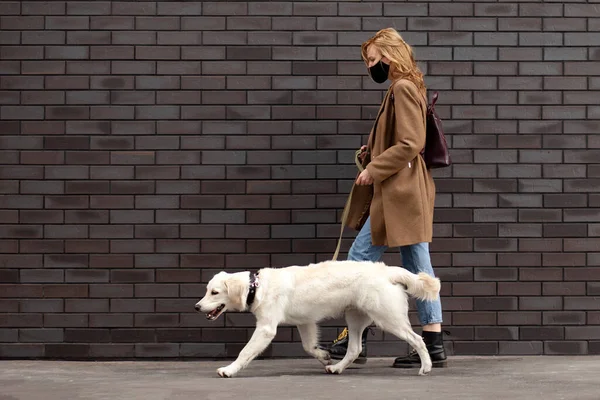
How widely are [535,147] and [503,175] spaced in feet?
1.00

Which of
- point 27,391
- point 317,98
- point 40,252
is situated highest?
point 317,98

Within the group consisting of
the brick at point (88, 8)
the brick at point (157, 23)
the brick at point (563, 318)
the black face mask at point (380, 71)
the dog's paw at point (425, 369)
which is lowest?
the dog's paw at point (425, 369)

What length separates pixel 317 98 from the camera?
794cm

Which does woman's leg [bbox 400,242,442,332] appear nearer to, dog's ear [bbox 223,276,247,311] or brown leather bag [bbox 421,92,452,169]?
brown leather bag [bbox 421,92,452,169]

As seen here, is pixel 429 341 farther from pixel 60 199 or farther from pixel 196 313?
pixel 60 199

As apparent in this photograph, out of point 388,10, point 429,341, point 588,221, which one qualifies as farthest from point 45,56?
point 588,221

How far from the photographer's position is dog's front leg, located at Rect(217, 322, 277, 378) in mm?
6820

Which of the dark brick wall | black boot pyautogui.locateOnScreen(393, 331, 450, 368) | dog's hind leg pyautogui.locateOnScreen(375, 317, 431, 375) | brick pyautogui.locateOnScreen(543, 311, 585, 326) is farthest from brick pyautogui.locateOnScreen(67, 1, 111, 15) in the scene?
brick pyautogui.locateOnScreen(543, 311, 585, 326)

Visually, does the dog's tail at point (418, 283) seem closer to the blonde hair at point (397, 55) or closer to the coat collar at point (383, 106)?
the coat collar at point (383, 106)

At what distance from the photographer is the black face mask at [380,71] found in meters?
7.28

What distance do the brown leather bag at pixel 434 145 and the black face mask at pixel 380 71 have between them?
0.36m

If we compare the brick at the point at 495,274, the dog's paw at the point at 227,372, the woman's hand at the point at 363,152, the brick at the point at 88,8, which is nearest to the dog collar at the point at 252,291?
→ the dog's paw at the point at 227,372

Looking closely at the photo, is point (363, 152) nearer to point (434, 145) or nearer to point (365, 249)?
point (434, 145)

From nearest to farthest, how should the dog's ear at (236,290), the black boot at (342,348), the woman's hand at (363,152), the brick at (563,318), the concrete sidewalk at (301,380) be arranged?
the concrete sidewalk at (301,380) → the dog's ear at (236,290) → the black boot at (342,348) → the woman's hand at (363,152) → the brick at (563,318)
